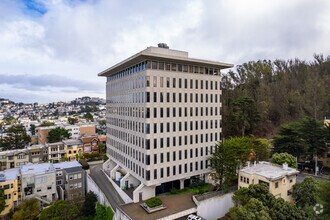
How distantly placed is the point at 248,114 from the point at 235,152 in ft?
85.0

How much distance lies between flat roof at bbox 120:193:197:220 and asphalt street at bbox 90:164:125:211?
3.62 metres

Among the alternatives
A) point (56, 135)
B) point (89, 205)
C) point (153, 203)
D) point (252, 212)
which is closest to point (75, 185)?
point (89, 205)

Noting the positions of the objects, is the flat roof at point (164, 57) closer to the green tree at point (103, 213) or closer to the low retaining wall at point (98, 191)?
the low retaining wall at point (98, 191)

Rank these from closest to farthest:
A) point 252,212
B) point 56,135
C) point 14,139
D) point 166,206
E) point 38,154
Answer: point 252,212 → point 166,206 → point 38,154 → point 14,139 → point 56,135

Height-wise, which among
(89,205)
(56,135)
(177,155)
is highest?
(177,155)

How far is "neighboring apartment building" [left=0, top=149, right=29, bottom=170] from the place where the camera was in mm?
48500

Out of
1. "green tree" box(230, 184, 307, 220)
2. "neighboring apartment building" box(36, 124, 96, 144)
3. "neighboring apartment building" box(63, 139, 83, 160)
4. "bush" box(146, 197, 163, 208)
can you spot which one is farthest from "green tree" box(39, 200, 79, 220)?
"neighboring apartment building" box(36, 124, 96, 144)

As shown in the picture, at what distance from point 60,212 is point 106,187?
Result: 927cm

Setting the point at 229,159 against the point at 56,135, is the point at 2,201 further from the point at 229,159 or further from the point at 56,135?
the point at 56,135

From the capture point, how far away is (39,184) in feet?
119

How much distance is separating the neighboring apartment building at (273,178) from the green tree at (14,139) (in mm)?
64528

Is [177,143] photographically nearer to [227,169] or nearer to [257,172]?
[227,169]

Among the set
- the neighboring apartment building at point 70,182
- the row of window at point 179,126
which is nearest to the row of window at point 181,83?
the row of window at point 179,126

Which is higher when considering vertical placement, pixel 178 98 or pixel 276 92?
pixel 276 92
